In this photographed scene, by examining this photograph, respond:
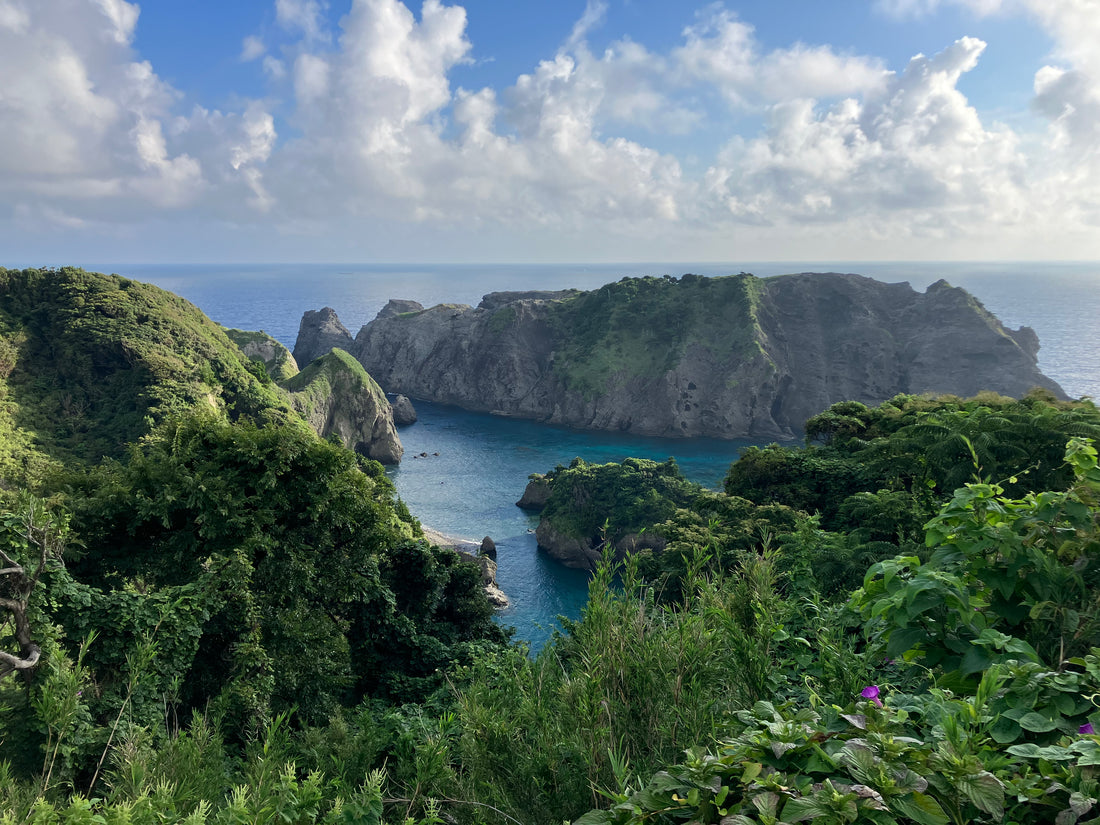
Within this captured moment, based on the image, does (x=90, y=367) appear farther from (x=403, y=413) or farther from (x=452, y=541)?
(x=403, y=413)

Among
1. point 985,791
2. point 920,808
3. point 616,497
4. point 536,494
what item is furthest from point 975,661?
point 536,494

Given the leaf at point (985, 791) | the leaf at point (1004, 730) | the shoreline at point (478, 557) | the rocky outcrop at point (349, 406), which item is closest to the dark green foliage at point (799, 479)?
the shoreline at point (478, 557)

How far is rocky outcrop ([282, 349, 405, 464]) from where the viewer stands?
7238 cm

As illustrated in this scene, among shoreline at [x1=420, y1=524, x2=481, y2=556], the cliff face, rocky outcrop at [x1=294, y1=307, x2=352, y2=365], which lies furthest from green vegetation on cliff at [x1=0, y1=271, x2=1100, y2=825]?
rocky outcrop at [x1=294, y1=307, x2=352, y2=365]

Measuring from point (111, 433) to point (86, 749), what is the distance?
3413cm

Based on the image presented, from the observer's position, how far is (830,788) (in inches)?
85.4

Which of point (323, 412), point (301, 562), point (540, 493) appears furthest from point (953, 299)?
point (301, 562)

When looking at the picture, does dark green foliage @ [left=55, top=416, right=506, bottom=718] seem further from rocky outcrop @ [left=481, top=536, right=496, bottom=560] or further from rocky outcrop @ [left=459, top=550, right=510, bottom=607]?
rocky outcrop @ [left=481, top=536, right=496, bottom=560]

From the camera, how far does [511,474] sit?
72562mm

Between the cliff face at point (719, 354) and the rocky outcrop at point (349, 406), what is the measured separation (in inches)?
1217

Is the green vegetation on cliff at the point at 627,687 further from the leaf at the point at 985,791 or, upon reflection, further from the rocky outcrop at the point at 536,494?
the rocky outcrop at the point at 536,494

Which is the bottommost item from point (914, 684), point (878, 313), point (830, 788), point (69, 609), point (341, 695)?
point (341, 695)

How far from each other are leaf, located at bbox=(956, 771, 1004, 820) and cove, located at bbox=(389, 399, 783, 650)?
3391 cm

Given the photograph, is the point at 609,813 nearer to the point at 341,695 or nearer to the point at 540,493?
the point at 341,695
